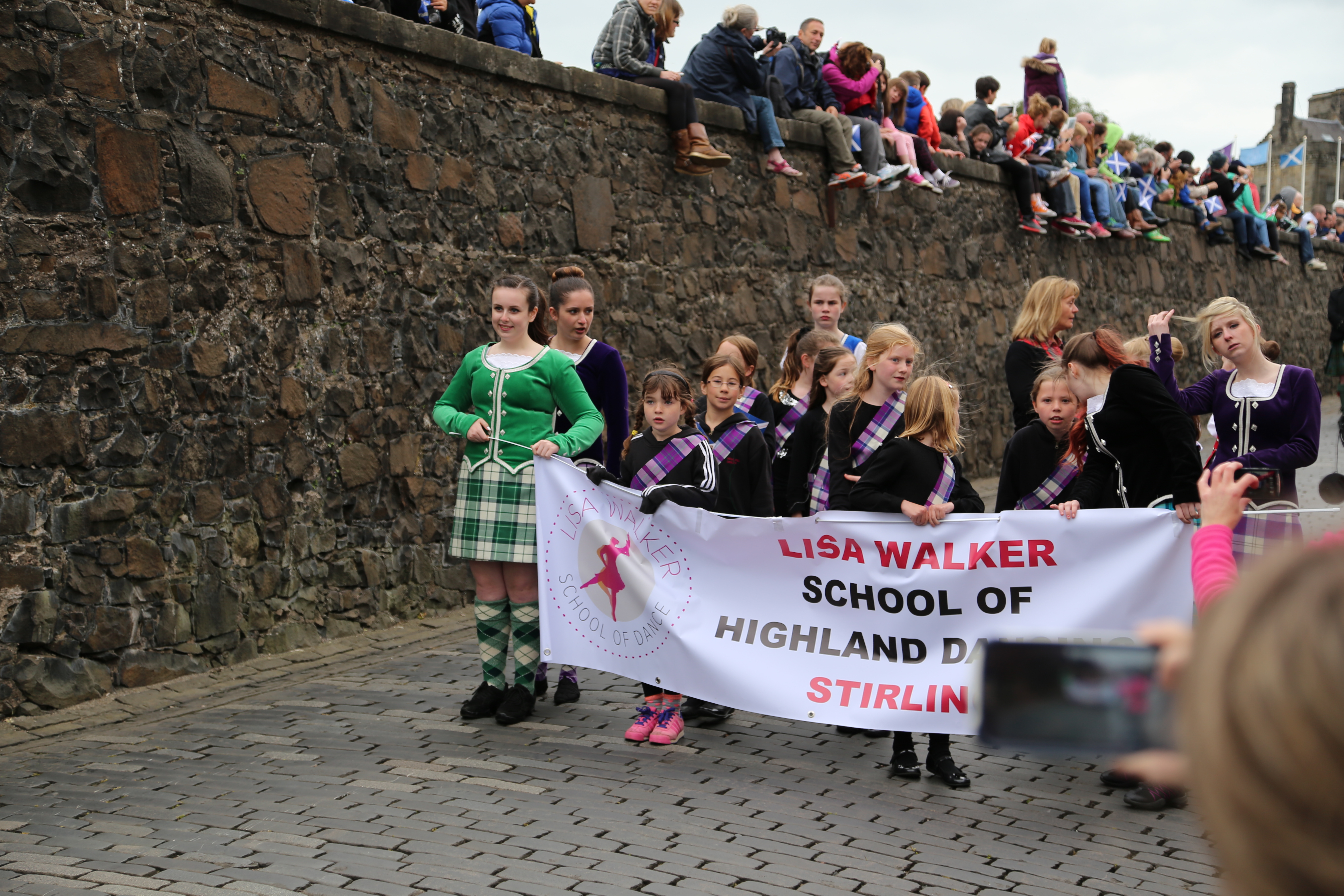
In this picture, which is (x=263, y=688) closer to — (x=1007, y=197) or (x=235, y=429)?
(x=235, y=429)

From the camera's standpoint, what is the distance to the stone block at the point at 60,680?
6227mm

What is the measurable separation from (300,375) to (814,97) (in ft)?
25.6

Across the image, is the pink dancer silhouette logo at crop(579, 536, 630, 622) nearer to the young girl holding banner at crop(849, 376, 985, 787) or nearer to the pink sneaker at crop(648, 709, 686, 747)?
the pink sneaker at crop(648, 709, 686, 747)

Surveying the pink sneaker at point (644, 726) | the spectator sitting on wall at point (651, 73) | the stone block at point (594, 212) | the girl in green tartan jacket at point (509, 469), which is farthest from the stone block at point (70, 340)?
the spectator sitting on wall at point (651, 73)

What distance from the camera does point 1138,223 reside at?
66.2 ft

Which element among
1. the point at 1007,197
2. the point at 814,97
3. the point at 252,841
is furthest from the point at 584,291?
the point at 1007,197

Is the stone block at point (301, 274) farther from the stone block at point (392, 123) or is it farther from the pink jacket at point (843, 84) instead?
the pink jacket at point (843, 84)

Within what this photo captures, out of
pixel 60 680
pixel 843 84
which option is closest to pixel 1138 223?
pixel 843 84

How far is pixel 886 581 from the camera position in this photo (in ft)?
17.3

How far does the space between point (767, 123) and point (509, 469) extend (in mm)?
7255

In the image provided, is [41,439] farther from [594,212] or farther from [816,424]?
[594,212]

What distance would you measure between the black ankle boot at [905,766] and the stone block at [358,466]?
4.27 m

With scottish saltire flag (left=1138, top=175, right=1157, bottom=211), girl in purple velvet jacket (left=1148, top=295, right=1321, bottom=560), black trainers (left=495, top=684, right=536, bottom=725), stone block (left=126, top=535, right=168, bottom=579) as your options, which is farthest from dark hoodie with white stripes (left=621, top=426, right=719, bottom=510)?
scottish saltire flag (left=1138, top=175, right=1157, bottom=211)

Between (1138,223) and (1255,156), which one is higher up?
(1255,156)
